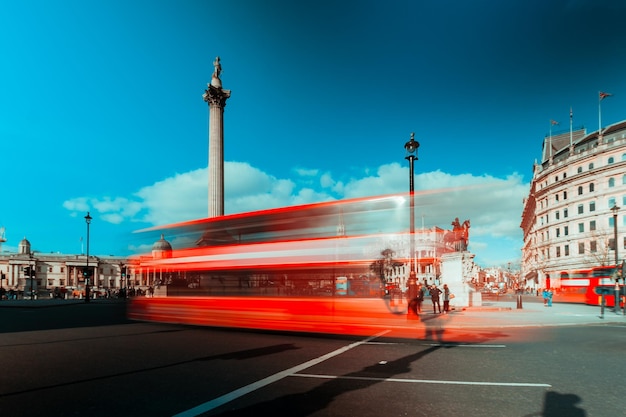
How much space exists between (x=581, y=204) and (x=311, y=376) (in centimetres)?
7281

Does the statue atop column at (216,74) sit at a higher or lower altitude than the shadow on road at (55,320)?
higher

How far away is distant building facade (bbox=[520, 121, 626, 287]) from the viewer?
6062cm

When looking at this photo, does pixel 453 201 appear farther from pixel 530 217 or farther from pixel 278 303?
pixel 530 217

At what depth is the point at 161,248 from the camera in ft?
55.3

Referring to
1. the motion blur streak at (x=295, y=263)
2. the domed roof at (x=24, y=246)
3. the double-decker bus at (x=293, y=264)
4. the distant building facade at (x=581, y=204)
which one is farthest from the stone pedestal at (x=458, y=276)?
the domed roof at (x=24, y=246)

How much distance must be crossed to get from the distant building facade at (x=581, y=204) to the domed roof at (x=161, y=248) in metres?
55.2

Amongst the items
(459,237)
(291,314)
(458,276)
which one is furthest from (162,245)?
(458,276)

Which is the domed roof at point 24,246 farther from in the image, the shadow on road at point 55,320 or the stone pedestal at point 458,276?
the stone pedestal at point 458,276

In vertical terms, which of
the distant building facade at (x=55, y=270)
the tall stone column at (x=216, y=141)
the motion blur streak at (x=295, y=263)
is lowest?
the distant building facade at (x=55, y=270)

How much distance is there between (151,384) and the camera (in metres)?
6.85

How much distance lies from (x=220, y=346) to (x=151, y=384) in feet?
13.8

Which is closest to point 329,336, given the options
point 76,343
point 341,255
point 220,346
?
point 341,255

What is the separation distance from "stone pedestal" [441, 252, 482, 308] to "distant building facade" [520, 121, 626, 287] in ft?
119

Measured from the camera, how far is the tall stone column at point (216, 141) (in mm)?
40250
